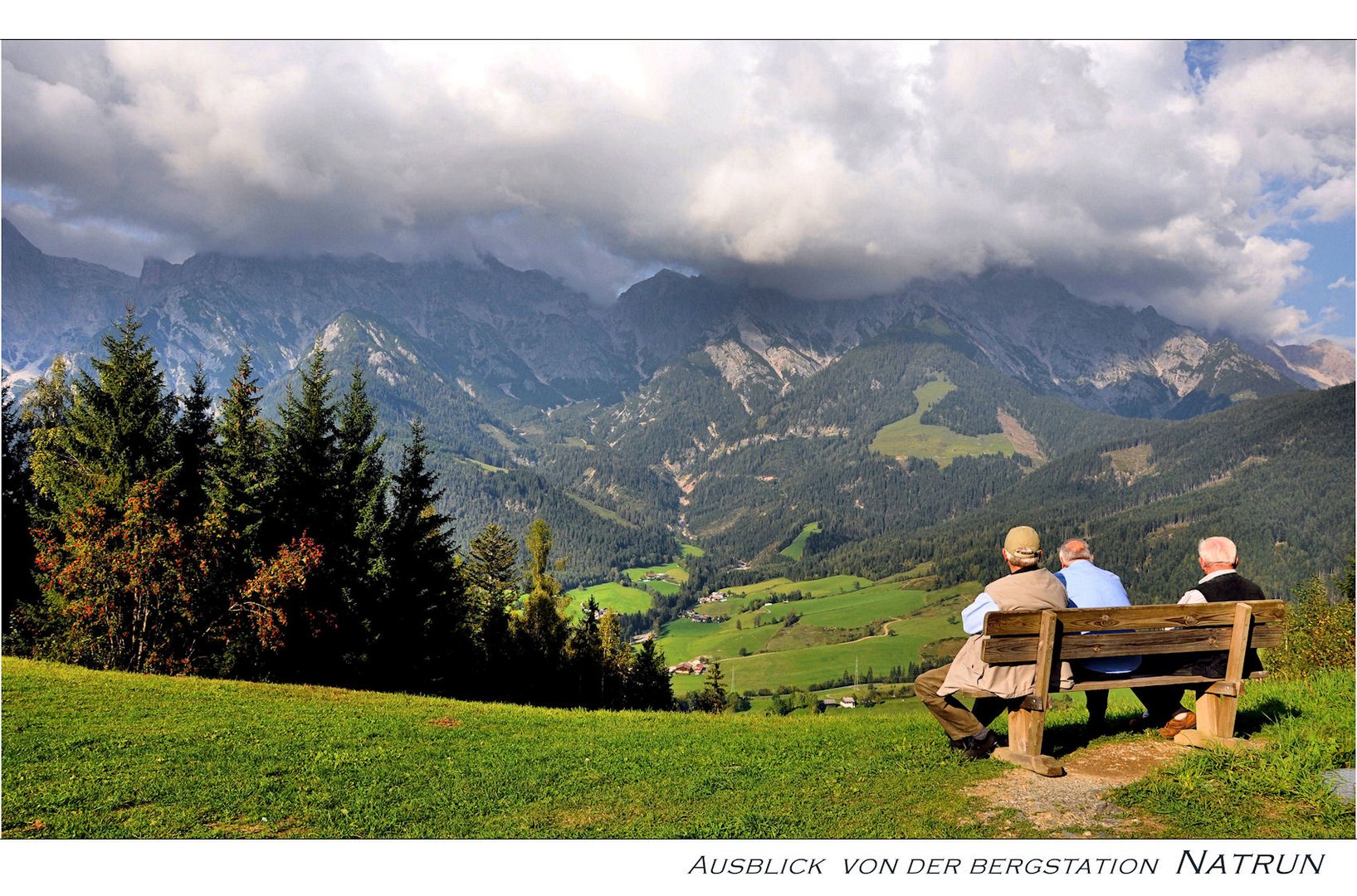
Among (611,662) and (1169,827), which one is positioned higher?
(1169,827)

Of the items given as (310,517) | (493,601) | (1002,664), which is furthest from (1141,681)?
(493,601)

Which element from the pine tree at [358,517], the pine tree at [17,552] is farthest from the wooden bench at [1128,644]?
the pine tree at [17,552]

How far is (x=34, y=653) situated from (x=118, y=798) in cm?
2419

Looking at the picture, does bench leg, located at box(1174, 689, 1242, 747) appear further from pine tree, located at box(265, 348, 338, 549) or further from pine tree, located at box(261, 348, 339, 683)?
pine tree, located at box(265, 348, 338, 549)

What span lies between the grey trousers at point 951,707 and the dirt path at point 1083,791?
26.2 inches

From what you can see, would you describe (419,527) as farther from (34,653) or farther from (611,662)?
(611,662)

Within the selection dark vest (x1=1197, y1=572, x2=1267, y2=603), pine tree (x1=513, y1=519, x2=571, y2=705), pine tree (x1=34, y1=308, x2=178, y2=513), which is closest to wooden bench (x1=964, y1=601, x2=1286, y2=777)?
dark vest (x1=1197, y1=572, x2=1267, y2=603)

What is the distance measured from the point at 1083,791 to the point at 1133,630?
1.98 metres

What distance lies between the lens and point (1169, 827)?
6973 mm

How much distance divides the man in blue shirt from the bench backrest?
308 millimetres

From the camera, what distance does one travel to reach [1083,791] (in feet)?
25.8

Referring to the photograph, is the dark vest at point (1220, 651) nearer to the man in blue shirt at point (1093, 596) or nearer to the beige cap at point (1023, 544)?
the man in blue shirt at point (1093, 596)

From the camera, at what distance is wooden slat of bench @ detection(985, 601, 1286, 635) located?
8.23 m

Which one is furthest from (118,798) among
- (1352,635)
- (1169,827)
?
(1352,635)
